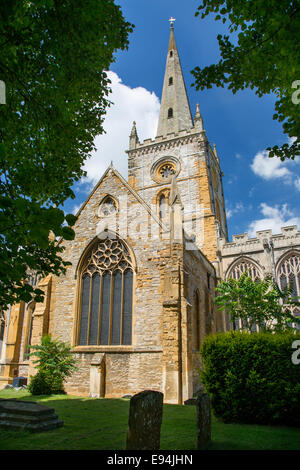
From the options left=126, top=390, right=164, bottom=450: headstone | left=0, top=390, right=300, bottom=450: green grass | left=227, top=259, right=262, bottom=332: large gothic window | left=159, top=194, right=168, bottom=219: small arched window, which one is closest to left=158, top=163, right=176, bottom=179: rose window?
left=159, top=194, right=168, bottom=219: small arched window

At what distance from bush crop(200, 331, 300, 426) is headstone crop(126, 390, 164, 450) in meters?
4.20

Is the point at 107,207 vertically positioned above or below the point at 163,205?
below

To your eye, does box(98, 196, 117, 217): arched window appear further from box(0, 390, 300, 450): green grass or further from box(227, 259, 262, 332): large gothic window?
box(227, 259, 262, 332): large gothic window

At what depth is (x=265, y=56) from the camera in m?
5.84

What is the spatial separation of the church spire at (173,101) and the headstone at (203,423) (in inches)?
1328

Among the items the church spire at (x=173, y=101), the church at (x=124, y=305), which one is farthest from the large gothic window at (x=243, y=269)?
the church spire at (x=173, y=101)

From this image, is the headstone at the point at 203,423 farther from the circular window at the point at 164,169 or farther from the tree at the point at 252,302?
the circular window at the point at 164,169

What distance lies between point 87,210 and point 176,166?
19377 millimetres

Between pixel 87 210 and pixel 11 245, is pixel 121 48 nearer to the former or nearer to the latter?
pixel 11 245

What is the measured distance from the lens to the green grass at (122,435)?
248 inches

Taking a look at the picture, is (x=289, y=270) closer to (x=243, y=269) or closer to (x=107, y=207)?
(x=243, y=269)

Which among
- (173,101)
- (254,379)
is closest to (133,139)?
(173,101)

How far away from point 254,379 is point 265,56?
25.3 feet
